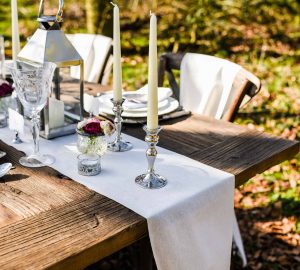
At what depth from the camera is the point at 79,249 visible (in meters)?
1.03

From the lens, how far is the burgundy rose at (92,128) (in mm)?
1341

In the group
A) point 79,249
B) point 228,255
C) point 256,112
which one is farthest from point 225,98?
point 256,112

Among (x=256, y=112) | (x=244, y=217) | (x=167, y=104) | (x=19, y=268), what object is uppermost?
(x=167, y=104)

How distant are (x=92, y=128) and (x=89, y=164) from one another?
3.9 inches

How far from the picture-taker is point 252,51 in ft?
18.9

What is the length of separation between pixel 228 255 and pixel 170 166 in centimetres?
30

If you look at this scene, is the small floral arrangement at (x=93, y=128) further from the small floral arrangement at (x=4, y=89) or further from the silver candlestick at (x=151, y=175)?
the small floral arrangement at (x=4, y=89)

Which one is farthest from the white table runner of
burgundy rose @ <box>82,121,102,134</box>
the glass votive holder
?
burgundy rose @ <box>82,121,102,134</box>

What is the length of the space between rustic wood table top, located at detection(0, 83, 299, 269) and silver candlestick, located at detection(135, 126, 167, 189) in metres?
0.12

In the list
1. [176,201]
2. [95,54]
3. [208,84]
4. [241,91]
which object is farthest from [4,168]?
[95,54]

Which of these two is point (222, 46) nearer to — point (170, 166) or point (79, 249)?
point (170, 166)

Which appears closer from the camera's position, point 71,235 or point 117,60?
point 71,235

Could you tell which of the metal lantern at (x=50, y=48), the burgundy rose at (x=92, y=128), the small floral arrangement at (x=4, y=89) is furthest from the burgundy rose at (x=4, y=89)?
the burgundy rose at (x=92, y=128)

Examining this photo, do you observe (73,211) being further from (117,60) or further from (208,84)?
(208,84)
